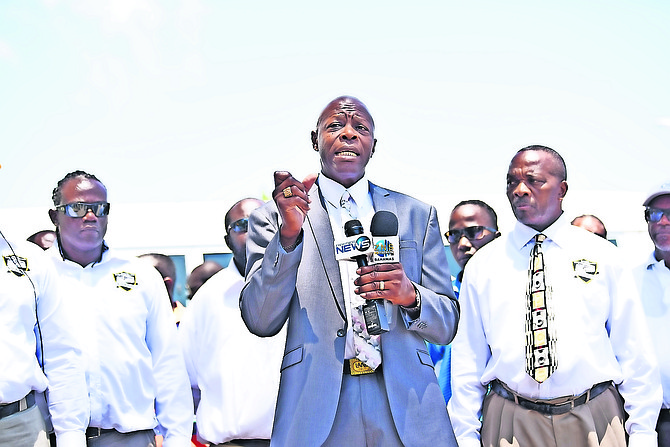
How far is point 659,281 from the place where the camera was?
15.0ft

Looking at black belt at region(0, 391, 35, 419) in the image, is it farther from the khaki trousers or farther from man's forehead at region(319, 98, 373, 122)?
the khaki trousers

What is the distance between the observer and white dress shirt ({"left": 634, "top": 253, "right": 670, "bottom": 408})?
4.32m

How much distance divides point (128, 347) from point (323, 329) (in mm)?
1915

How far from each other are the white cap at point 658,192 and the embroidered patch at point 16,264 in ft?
12.1

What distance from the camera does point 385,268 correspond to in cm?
255

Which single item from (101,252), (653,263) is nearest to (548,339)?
(653,263)

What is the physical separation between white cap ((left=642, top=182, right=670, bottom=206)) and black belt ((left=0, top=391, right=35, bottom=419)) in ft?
12.4

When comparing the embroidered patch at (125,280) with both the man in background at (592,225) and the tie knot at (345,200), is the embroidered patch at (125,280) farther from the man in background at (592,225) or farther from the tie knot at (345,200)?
the man in background at (592,225)

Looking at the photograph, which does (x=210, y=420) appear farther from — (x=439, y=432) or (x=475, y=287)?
(x=439, y=432)

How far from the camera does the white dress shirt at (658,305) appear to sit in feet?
14.2

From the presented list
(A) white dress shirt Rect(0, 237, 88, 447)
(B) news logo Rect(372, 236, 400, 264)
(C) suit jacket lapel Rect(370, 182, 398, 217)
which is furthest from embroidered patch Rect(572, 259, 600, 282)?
(A) white dress shirt Rect(0, 237, 88, 447)

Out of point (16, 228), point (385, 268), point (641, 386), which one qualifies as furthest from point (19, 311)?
point (16, 228)

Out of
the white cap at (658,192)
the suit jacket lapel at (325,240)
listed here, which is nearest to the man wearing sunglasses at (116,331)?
the suit jacket lapel at (325,240)

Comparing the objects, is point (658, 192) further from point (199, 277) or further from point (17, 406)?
point (199, 277)
